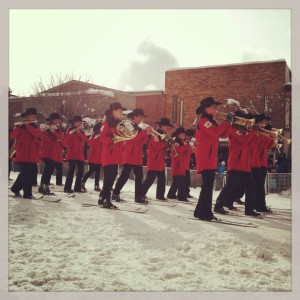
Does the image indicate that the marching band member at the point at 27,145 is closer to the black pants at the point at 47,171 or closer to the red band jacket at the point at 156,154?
the black pants at the point at 47,171

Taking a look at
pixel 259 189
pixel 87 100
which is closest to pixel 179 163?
Result: pixel 259 189

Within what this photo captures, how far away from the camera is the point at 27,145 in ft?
23.2

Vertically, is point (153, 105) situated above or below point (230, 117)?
above

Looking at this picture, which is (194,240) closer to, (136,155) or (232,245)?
(232,245)

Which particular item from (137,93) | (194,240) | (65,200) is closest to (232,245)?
(194,240)

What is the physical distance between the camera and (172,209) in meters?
6.76

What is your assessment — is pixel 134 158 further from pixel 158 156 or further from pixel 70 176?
pixel 70 176

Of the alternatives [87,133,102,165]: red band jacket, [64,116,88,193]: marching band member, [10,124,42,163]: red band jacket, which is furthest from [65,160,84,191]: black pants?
[10,124,42,163]: red band jacket

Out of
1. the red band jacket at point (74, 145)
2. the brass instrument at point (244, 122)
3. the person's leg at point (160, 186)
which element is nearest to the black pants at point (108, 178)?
the person's leg at point (160, 186)

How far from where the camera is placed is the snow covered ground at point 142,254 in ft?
11.3

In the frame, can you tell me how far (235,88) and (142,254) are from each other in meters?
13.2

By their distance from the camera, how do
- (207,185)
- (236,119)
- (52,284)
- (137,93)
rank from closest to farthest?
(52,284)
(207,185)
(236,119)
(137,93)

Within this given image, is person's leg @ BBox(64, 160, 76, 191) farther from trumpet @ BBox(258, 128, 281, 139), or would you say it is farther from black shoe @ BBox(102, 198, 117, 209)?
trumpet @ BBox(258, 128, 281, 139)

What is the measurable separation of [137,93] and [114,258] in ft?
58.3
